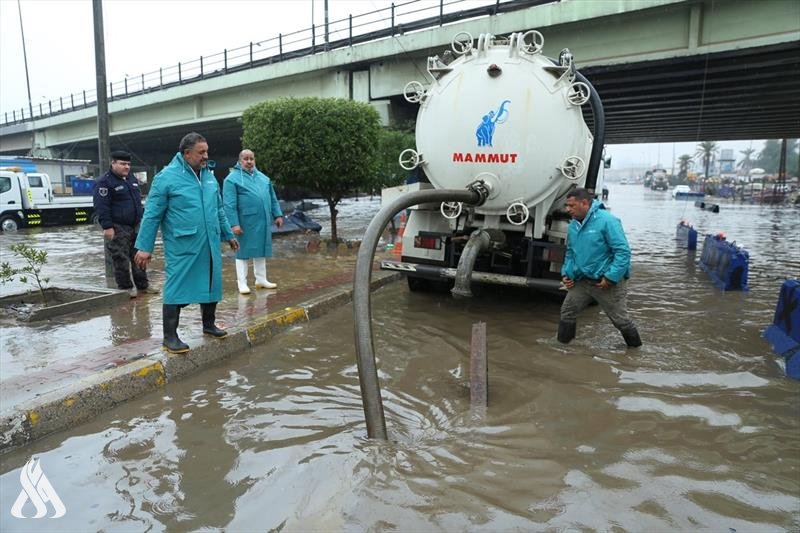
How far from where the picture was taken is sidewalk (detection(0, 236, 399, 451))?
142 inches

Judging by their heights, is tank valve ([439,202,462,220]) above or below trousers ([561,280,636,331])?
above

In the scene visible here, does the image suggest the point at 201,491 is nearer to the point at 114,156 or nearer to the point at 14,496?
the point at 14,496

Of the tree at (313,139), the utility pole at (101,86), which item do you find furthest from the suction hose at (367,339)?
the tree at (313,139)

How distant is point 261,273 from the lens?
736 cm

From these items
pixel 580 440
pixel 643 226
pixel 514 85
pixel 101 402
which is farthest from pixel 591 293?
pixel 643 226

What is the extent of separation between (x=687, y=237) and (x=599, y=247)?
Answer: 33.0ft

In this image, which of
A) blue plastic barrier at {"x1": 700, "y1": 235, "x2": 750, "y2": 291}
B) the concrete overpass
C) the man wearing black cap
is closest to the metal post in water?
the man wearing black cap

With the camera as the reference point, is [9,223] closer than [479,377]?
No

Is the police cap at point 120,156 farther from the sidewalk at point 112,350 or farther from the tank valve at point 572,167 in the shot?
the tank valve at point 572,167

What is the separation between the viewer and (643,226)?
21.3 meters

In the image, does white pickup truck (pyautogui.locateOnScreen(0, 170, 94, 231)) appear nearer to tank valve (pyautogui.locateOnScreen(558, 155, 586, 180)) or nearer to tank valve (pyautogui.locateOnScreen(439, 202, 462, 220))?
tank valve (pyautogui.locateOnScreen(439, 202, 462, 220))

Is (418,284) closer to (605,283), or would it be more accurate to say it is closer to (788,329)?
(605,283)

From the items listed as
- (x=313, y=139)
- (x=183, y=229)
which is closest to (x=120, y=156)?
(x=183, y=229)

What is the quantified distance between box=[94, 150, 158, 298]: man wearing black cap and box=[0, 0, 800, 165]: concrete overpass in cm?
1054
